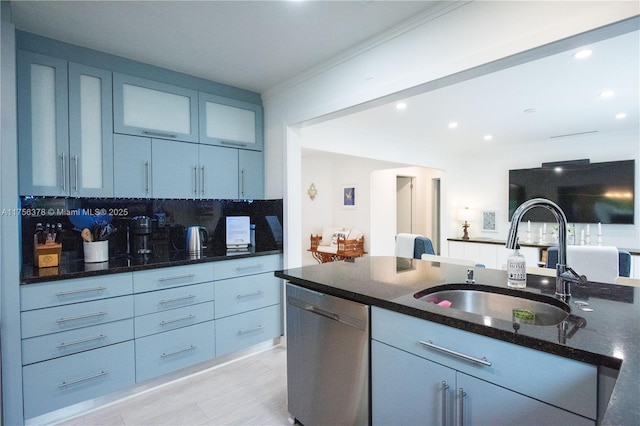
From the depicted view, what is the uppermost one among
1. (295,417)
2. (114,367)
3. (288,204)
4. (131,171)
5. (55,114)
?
(55,114)

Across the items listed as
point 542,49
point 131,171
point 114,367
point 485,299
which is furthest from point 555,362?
point 131,171

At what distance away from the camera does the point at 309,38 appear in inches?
84.4

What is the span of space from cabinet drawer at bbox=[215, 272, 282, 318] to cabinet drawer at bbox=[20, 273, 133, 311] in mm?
663

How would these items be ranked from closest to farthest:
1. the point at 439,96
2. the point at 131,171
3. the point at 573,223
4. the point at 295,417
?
the point at 295,417
the point at 131,171
the point at 439,96
the point at 573,223

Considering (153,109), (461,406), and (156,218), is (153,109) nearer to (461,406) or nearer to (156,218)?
(156,218)

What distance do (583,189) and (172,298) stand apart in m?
5.83

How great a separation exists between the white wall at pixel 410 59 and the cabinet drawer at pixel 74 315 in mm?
1315

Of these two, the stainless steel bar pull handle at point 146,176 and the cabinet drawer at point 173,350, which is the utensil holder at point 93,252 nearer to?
the stainless steel bar pull handle at point 146,176

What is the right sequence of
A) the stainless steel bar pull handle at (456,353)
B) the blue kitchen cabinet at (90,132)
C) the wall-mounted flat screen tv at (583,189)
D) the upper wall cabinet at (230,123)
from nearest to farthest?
the stainless steel bar pull handle at (456,353), the blue kitchen cabinet at (90,132), the upper wall cabinet at (230,123), the wall-mounted flat screen tv at (583,189)

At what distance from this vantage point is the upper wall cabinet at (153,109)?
237 centimetres

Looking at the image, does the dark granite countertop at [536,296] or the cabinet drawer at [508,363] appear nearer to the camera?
the dark granite countertop at [536,296]

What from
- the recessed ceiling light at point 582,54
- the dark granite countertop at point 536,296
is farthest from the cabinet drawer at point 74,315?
the recessed ceiling light at point 582,54

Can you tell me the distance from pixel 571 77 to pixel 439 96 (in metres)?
1.05

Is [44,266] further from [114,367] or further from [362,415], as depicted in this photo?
[362,415]
